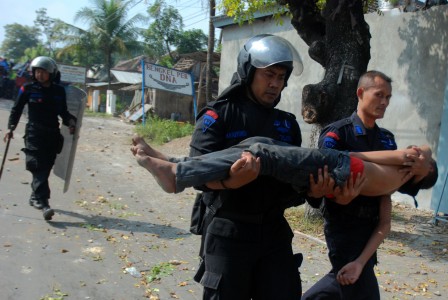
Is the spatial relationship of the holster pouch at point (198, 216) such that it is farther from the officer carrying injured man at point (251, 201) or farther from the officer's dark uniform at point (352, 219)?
the officer's dark uniform at point (352, 219)

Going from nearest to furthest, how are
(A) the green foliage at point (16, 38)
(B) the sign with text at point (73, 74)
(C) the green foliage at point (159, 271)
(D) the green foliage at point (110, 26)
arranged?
(C) the green foliage at point (159, 271), (B) the sign with text at point (73, 74), (D) the green foliage at point (110, 26), (A) the green foliage at point (16, 38)

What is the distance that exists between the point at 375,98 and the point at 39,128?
478 centimetres

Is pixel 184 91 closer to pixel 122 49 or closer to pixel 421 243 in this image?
pixel 421 243

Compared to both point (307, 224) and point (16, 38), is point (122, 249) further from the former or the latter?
point (16, 38)

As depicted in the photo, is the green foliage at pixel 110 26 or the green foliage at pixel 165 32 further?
the green foliage at pixel 165 32

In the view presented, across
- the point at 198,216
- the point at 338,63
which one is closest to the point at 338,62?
the point at 338,63

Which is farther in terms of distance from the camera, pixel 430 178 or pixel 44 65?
pixel 44 65

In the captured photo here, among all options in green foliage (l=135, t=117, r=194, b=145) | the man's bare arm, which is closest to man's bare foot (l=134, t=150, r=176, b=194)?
the man's bare arm

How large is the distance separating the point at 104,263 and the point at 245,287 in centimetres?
280

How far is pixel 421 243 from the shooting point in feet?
21.2

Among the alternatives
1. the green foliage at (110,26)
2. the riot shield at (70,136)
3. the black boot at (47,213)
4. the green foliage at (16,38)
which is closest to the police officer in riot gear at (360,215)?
the black boot at (47,213)

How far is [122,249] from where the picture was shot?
17.4ft

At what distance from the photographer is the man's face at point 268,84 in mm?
2461

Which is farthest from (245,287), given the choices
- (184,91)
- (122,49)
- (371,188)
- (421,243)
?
(122,49)
